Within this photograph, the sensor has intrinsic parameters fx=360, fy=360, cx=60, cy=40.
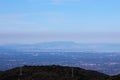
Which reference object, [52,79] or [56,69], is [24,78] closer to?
[52,79]

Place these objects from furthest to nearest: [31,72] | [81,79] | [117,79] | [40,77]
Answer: [31,72]
[40,77]
[81,79]
[117,79]

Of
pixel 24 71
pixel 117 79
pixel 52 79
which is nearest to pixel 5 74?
pixel 24 71

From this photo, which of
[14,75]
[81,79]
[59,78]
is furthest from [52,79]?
[14,75]

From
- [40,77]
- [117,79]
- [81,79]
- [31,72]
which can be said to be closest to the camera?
[117,79]

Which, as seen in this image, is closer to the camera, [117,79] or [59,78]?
[117,79]

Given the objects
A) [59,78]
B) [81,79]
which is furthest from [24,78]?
[81,79]

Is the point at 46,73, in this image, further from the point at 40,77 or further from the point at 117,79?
the point at 117,79

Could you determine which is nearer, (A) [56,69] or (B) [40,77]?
(B) [40,77]

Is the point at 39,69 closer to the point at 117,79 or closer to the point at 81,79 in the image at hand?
the point at 81,79
